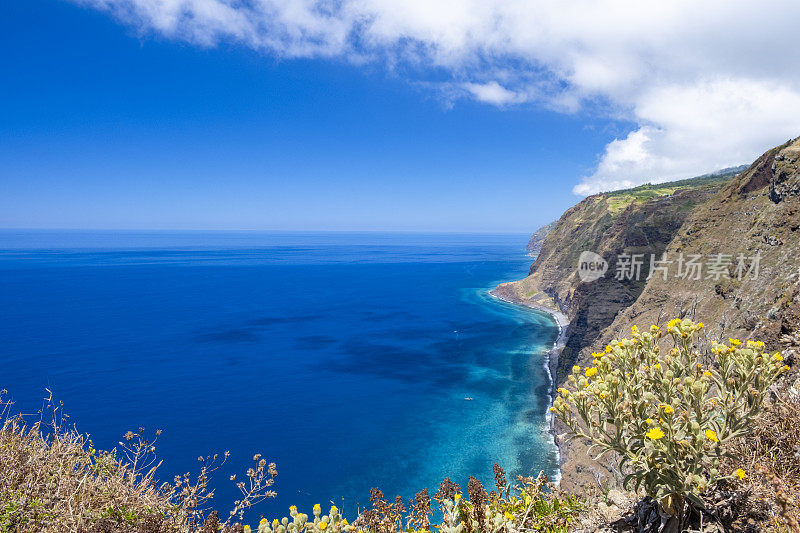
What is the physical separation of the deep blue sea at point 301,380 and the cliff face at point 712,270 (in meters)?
11.3

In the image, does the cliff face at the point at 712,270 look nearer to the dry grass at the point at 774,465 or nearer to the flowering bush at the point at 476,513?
the flowering bush at the point at 476,513

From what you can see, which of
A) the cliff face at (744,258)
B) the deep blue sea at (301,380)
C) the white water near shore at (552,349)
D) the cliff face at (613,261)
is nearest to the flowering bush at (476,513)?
the deep blue sea at (301,380)

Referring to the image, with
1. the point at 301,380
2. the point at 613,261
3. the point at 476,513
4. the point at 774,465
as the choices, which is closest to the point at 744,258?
the point at 613,261

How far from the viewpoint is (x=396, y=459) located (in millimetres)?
41094

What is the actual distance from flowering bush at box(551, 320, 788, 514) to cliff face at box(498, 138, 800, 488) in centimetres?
91

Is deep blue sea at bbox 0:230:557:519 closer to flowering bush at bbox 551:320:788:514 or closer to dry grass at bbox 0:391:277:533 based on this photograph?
dry grass at bbox 0:391:277:533

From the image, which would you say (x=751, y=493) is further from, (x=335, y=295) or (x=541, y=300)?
(x=335, y=295)

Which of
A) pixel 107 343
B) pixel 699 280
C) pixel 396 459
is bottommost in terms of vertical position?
pixel 396 459

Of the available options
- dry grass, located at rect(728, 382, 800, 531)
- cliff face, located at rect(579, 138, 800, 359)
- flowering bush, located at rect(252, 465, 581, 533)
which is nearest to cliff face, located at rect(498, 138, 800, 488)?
cliff face, located at rect(579, 138, 800, 359)

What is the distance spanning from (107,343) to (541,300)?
4189 inches

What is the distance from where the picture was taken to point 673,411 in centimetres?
346

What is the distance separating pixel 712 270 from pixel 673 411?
49.3 metres

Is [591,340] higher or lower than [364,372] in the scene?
higher

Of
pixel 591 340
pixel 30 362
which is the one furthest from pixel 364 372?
pixel 30 362
